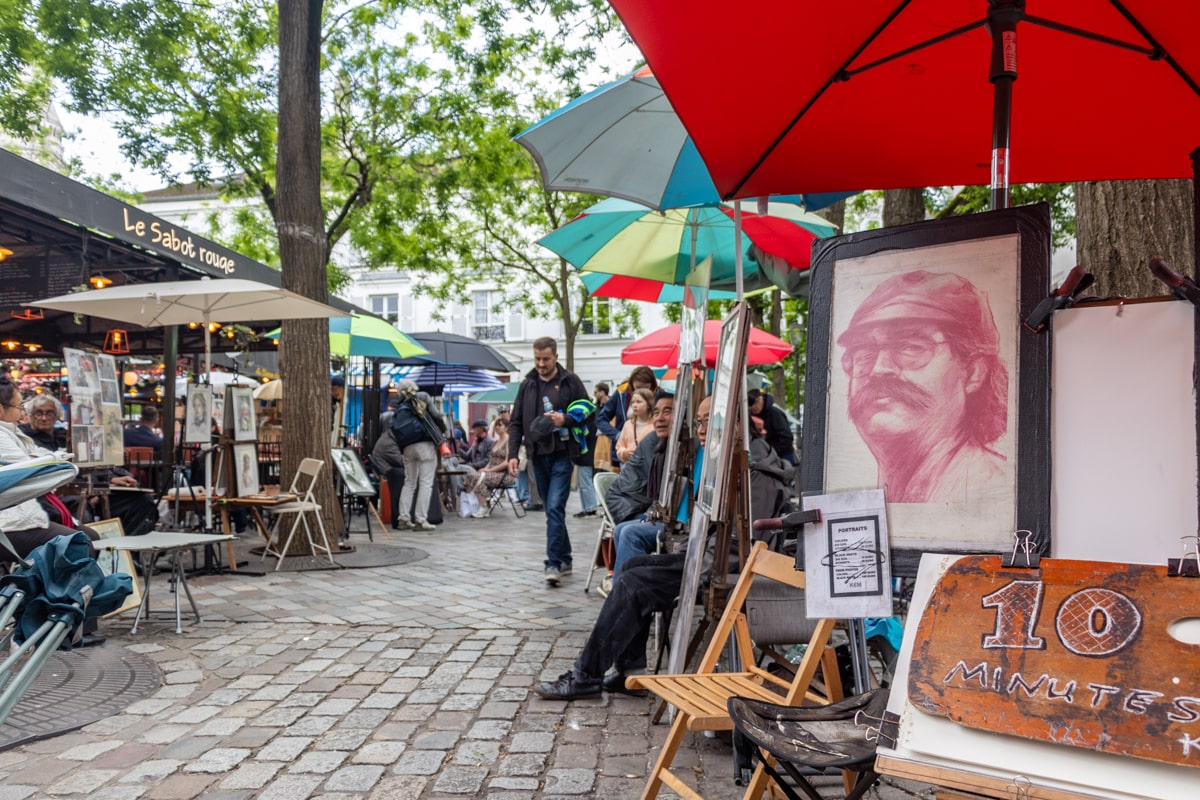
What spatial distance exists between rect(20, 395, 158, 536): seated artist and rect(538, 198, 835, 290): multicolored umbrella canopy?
4354 mm

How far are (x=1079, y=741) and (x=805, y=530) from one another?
2.94ft

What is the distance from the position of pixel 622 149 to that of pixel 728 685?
2916 millimetres

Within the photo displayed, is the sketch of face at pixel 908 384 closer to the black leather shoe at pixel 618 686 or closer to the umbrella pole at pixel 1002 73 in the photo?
the umbrella pole at pixel 1002 73

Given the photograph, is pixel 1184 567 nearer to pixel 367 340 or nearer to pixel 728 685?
pixel 728 685

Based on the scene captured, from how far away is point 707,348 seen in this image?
27.6 feet

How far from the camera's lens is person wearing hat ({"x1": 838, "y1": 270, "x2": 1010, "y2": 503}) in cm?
211

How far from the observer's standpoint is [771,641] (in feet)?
11.7

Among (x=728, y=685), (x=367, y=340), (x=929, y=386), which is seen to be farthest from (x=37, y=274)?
(x=929, y=386)

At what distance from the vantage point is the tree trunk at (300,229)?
27.6 ft

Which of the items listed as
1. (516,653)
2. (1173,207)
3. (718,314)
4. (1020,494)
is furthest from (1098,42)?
(718,314)

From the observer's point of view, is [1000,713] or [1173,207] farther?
[1173,207]

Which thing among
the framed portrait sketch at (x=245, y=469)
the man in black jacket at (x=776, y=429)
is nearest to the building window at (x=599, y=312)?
the framed portrait sketch at (x=245, y=469)

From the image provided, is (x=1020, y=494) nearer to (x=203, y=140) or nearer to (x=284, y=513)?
(x=284, y=513)

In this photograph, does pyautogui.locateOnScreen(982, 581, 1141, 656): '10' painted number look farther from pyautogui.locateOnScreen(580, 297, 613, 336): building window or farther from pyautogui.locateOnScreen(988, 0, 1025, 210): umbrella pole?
pyautogui.locateOnScreen(580, 297, 613, 336): building window
